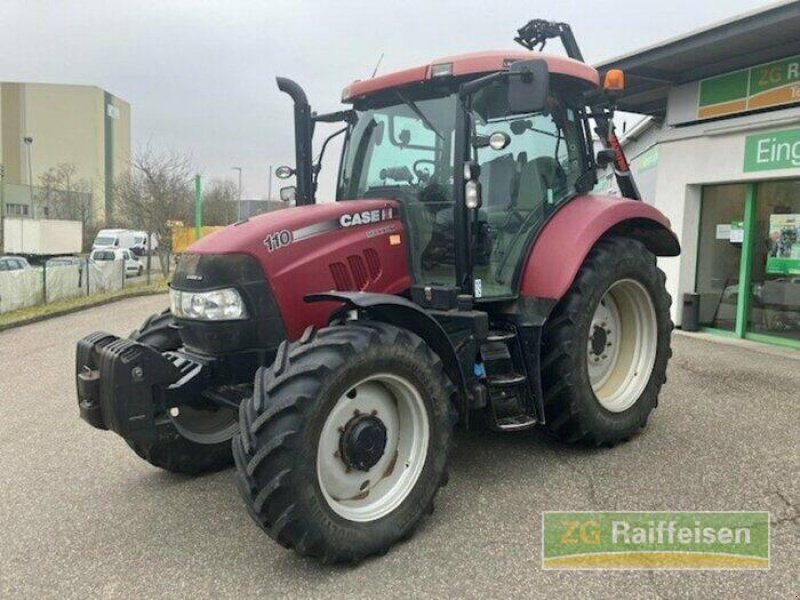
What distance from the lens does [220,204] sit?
42.9m

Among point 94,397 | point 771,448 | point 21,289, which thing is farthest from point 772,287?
point 21,289

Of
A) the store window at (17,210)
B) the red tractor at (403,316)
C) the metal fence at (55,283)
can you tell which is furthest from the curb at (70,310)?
the store window at (17,210)

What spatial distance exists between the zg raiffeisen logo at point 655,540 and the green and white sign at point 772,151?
5821mm

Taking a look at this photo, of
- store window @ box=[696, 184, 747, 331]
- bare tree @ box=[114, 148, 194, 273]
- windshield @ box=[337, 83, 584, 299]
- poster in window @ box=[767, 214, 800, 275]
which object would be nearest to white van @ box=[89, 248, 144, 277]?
bare tree @ box=[114, 148, 194, 273]

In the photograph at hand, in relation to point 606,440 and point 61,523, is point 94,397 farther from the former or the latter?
point 606,440

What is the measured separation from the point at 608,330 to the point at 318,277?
2372 mm

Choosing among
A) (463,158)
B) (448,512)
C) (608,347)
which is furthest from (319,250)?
(608,347)

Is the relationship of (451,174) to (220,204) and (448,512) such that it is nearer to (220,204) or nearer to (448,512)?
(448,512)

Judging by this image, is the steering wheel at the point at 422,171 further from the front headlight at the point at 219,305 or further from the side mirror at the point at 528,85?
the front headlight at the point at 219,305

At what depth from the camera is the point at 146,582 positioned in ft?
9.84

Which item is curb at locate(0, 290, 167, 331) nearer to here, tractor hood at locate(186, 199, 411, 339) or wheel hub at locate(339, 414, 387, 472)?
tractor hood at locate(186, 199, 411, 339)

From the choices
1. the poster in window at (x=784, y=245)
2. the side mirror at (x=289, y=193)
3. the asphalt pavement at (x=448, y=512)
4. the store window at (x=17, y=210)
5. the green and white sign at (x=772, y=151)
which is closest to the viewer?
the asphalt pavement at (x=448, y=512)

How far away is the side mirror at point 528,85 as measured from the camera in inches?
134

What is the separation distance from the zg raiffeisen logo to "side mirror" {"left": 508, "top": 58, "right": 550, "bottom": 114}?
87.3 inches
